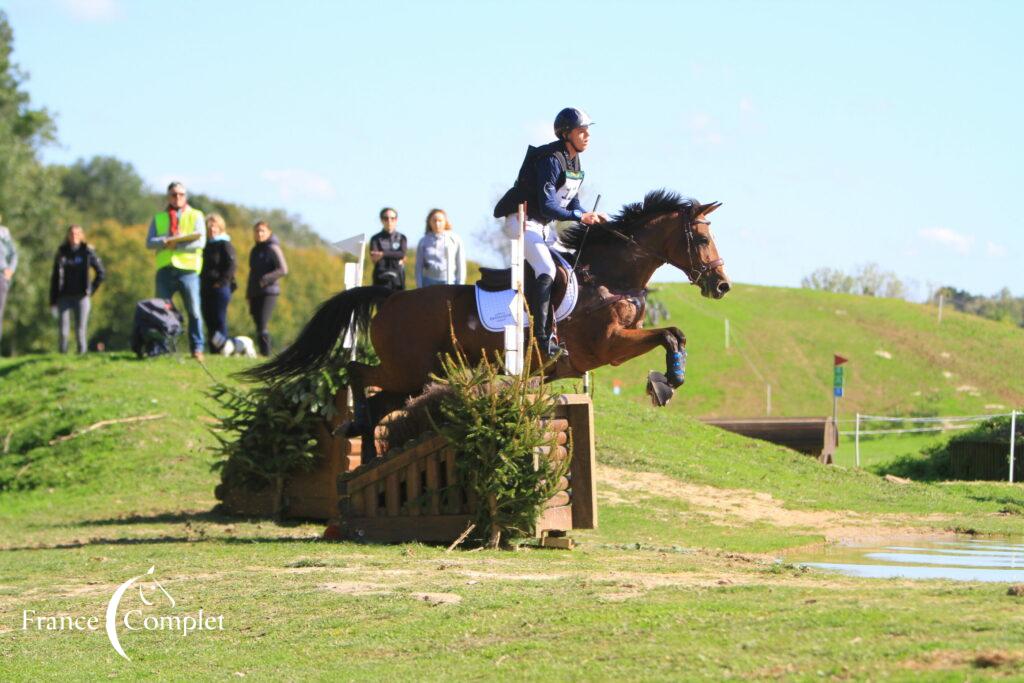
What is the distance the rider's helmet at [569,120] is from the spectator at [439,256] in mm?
4127

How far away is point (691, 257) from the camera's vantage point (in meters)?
11.8

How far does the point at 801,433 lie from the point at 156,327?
10593mm

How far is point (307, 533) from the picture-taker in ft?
42.6

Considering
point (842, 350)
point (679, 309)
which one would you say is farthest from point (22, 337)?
point (842, 350)

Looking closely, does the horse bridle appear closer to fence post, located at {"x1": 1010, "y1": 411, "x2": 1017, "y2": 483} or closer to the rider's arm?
the rider's arm

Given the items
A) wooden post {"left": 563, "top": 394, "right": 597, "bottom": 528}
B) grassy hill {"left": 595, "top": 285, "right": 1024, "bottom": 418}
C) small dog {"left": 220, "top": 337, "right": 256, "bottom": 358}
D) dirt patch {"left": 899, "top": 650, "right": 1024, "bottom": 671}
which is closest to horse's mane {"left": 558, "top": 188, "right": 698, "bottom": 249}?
wooden post {"left": 563, "top": 394, "right": 597, "bottom": 528}

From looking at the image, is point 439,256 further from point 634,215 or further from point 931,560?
point 931,560

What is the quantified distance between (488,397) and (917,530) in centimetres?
535

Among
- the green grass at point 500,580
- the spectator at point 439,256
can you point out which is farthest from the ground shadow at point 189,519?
the spectator at point 439,256

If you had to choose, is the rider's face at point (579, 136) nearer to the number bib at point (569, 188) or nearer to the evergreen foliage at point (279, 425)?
the number bib at point (569, 188)

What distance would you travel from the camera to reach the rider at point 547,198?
37.5 ft

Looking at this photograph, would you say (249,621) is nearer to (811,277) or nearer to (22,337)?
(22,337)

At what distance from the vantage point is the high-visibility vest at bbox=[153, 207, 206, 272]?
19562 mm

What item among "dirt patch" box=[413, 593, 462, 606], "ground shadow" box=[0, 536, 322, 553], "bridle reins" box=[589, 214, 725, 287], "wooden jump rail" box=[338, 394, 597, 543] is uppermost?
"bridle reins" box=[589, 214, 725, 287]
